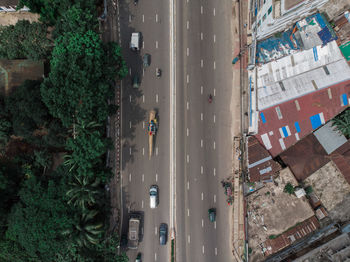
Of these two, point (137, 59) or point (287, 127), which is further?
point (137, 59)

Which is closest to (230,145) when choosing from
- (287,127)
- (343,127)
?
(287,127)

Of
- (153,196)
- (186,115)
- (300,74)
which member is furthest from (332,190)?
(153,196)

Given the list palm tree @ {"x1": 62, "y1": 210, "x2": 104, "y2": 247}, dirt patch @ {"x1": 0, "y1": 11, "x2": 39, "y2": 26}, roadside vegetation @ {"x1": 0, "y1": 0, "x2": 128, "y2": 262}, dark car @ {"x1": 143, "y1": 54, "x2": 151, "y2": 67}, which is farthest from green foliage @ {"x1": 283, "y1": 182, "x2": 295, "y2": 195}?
dirt patch @ {"x1": 0, "y1": 11, "x2": 39, "y2": 26}

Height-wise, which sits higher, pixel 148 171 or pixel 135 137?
pixel 135 137

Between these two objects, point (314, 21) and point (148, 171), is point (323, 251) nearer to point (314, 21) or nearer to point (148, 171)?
point (148, 171)

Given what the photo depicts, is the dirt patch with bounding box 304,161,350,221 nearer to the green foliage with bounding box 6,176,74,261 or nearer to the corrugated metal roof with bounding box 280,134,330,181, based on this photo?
the corrugated metal roof with bounding box 280,134,330,181
